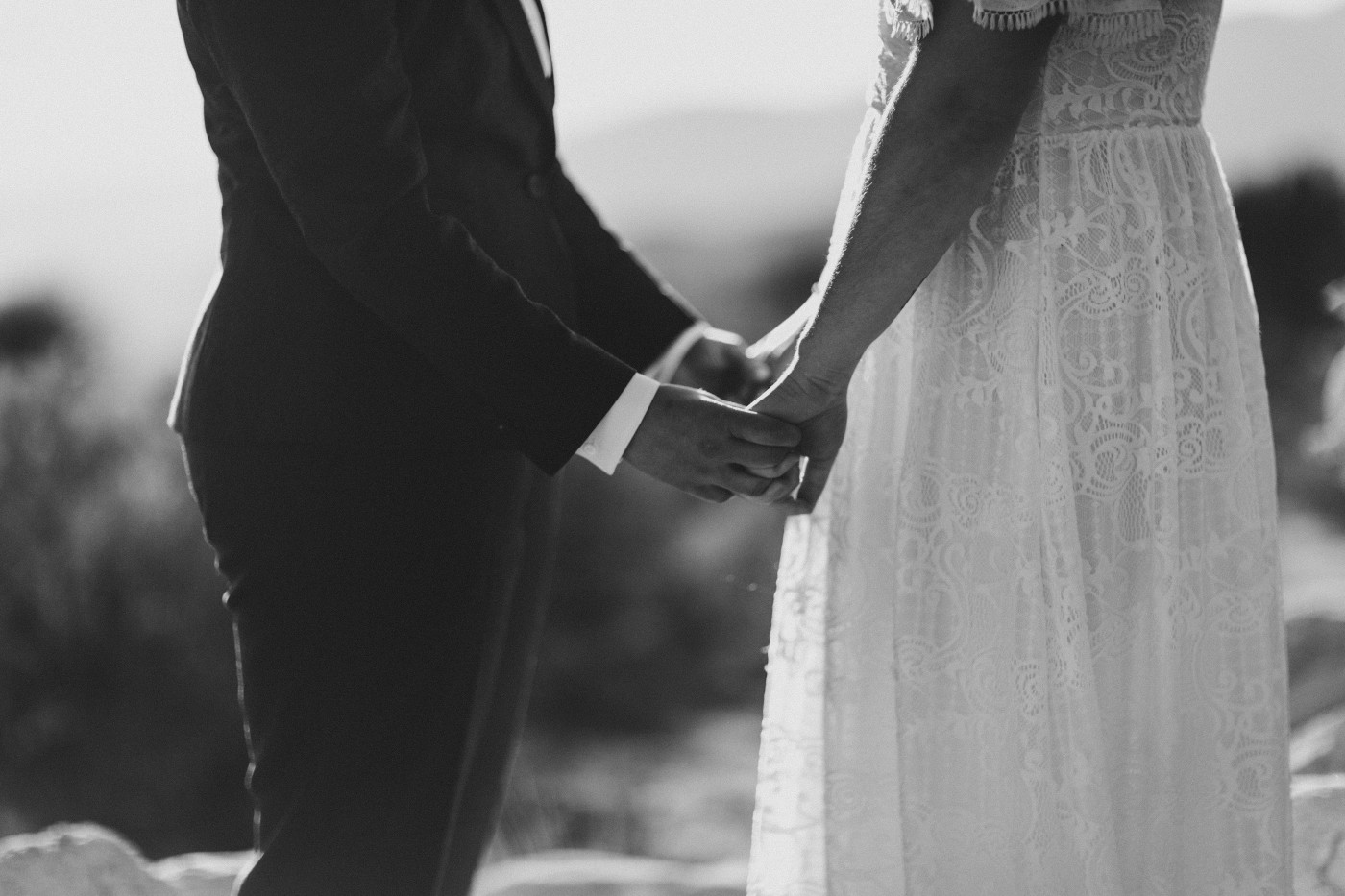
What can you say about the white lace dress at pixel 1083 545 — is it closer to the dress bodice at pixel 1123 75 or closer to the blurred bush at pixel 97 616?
the dress bodice at pixel 1123 75

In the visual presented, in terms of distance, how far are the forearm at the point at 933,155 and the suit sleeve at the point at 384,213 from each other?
0.29 metres

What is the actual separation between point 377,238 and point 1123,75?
78 centimetres

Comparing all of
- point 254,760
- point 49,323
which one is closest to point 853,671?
point 254,760

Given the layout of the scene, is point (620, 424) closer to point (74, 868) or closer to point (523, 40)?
point (523, 40)

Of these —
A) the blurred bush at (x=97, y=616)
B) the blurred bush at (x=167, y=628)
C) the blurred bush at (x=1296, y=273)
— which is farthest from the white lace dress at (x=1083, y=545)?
the blurred bush at (x=1296, y=273)

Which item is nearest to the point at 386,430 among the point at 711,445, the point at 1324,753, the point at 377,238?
the point at 377,238

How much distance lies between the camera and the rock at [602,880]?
2391 mm

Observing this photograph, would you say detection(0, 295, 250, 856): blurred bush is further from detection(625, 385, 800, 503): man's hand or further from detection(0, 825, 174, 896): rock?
detection(625, 385, 800, 503): man's hand

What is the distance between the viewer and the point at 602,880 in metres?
2.42

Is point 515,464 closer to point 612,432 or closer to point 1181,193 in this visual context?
point 612,432

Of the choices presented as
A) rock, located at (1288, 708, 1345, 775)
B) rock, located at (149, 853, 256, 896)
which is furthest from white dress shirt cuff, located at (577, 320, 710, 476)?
rock, located at (1288, 708, 1345, 775)

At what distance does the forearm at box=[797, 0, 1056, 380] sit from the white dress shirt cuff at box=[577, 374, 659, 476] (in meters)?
0.24

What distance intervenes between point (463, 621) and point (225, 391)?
36 centimetres

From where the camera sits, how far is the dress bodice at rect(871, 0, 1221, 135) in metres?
1.37
